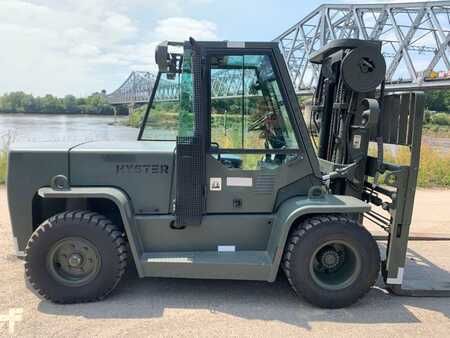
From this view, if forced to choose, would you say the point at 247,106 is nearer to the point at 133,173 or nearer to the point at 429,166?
the point at 133,173

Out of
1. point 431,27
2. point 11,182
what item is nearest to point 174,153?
point 11,182

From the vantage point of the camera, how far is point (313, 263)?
12.6 feet

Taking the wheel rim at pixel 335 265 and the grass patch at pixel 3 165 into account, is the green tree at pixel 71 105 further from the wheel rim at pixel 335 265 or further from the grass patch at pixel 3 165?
the wheel rim at pixel 335 265

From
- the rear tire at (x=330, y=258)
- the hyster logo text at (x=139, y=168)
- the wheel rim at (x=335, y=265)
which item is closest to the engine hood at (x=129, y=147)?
the hyster logo text at (x=139, y=168)

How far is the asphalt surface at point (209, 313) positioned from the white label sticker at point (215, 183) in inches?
41.1

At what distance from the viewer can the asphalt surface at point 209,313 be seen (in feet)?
10.8

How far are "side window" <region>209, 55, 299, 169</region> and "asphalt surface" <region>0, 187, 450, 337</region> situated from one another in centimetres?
131

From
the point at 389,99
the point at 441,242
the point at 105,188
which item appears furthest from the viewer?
the point at 441,242

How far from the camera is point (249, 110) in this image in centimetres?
380

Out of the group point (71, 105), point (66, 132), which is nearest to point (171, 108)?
point (66, 132)

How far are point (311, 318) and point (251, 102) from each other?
2.03 meters

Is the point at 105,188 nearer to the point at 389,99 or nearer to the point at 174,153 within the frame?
the point at 174,153

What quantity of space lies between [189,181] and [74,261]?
1.29m

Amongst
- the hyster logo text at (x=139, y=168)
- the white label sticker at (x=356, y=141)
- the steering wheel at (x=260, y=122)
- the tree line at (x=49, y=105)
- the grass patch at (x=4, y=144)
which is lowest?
the grass patch at (x=4, y=144)
